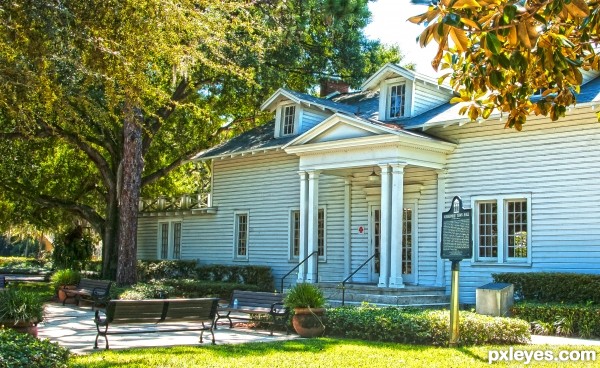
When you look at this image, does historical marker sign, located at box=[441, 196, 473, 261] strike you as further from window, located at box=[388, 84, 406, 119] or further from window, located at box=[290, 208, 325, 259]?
window, located at box=[290, 208, 325, 259]

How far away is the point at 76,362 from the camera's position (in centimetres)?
1066

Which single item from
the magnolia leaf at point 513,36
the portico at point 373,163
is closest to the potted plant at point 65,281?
the portico at point 373,163

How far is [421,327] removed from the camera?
13.7 metres

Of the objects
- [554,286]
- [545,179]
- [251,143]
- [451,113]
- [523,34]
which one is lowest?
[554,286]

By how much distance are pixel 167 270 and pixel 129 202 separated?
19.9 feet

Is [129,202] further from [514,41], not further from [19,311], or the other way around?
[514,41]

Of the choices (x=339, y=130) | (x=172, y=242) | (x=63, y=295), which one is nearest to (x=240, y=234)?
(x=172, y=242)

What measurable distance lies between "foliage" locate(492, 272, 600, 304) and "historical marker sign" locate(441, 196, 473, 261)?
17.9 feet

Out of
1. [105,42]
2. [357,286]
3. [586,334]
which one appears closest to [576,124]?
[586,334]

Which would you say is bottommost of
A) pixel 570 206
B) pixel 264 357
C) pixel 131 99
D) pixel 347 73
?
pixel 264 357

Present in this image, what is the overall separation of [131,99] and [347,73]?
16.5 meters

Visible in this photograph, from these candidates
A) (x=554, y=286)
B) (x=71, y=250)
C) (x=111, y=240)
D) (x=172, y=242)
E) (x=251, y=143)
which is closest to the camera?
(x=554, y=286)

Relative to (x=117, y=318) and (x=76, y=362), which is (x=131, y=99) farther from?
(x=76, y=362)

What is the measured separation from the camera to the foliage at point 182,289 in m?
21.3
